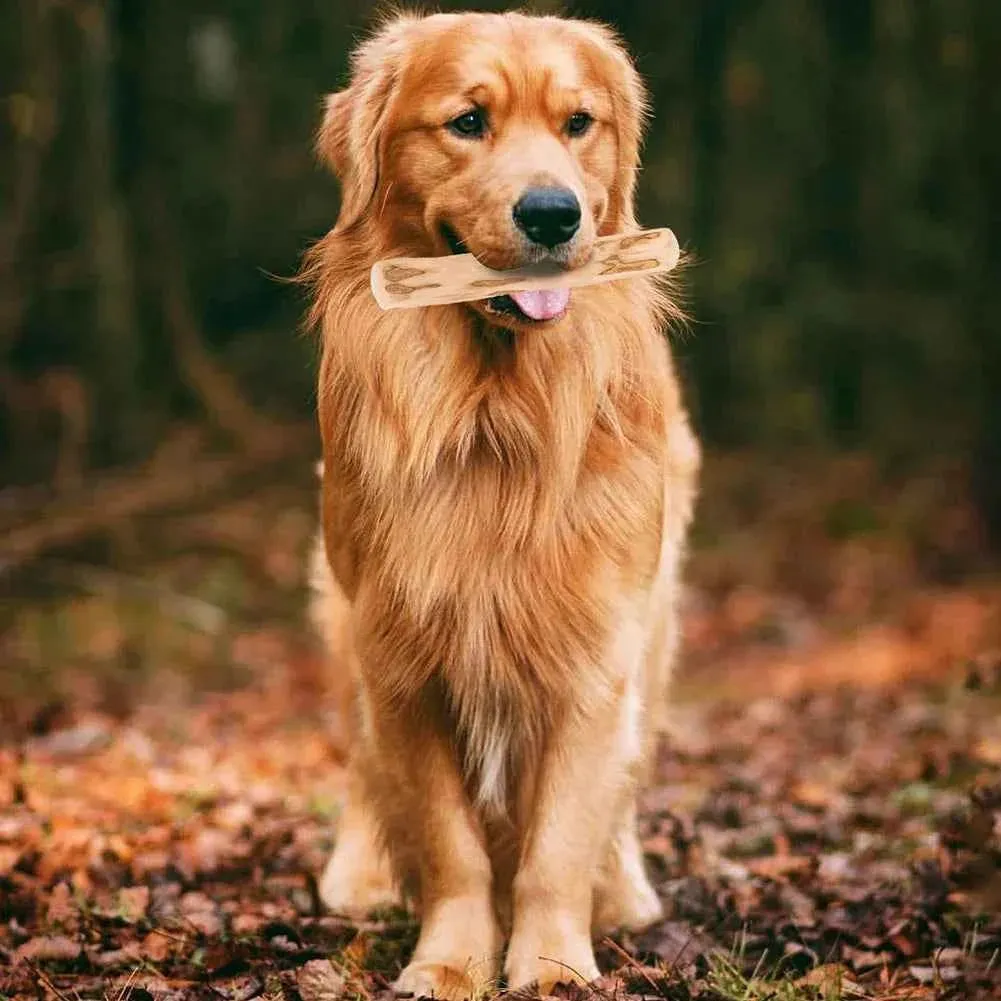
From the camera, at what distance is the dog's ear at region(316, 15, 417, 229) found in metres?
3.51

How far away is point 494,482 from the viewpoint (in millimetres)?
3346

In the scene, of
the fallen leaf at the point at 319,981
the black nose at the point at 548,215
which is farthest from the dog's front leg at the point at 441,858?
the black nose at the point at 548,215

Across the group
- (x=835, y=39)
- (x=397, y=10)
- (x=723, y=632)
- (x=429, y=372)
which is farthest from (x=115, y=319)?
(x=835, y=39)

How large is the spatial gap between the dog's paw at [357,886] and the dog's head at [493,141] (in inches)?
67.8

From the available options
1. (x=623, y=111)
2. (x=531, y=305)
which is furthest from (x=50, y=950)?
(x=623, y=111)

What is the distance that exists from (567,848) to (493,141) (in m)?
1.64

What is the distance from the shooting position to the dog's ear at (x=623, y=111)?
357 cm

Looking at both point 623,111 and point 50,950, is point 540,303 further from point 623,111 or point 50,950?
point 50,950

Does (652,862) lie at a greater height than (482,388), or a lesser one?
lesser

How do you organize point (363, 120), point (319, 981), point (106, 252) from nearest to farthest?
point (319, 981) < point (363, 120) < point (106, 252)

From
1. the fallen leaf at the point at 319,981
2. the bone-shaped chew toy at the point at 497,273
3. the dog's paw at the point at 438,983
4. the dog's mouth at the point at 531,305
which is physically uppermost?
the bone-shaped chew toy at the point at 497,273

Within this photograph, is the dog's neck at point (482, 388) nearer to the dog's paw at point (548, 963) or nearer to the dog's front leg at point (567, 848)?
the dog's front leg at point (567, 848)

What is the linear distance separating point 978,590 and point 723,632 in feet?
5.47

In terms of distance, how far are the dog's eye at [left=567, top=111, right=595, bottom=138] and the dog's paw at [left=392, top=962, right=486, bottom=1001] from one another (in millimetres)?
1948
